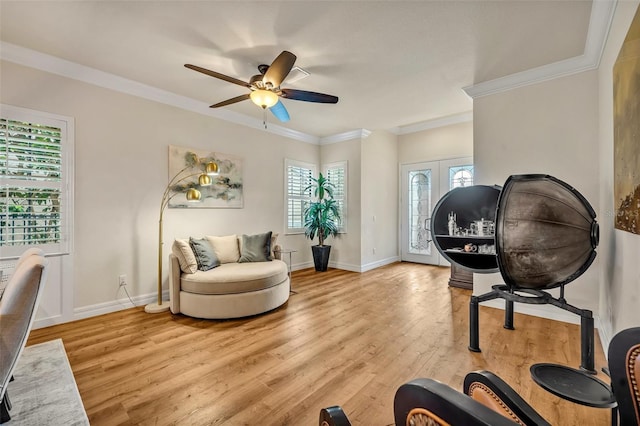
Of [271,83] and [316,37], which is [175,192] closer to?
[271,83]

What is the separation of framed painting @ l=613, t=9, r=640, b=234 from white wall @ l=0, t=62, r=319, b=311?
14.2ft

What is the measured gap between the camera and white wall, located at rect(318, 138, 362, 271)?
18.5 feet

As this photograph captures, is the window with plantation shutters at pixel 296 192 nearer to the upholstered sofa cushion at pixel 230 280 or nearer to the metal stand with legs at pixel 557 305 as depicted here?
the upholstered sofa cushion at pixel 230 280

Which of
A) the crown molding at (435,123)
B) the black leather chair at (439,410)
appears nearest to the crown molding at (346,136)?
the crown molding at (435,123)

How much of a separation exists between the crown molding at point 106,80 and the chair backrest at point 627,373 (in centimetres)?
451

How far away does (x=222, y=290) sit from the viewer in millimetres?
3129

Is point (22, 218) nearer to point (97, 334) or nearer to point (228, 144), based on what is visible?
point (97, 334)

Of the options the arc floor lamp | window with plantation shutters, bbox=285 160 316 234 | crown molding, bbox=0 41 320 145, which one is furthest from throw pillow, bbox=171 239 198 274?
window with plantation shutters, bbox=285 160 316 234

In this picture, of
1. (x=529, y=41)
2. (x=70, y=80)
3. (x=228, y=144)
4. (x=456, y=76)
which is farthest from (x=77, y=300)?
(x=529, y=41)

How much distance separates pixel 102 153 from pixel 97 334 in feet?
6.45

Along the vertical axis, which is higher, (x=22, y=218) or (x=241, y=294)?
(x=22, y=218)

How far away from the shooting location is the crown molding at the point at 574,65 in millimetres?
2225

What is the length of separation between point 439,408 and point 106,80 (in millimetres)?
4281

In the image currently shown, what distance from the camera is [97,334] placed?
2.77 meters
